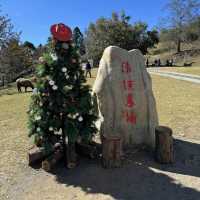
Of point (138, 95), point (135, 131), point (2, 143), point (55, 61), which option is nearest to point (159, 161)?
point (135, 131)

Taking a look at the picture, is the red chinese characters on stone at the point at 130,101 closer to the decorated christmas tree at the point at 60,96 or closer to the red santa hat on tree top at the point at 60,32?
the decorated christmas tree at the point at 60,96

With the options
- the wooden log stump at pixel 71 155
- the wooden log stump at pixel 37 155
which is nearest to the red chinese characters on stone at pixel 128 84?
the wooden log stump at pixel 71 155

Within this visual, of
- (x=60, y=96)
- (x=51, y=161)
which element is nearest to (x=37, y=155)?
(x=51, y=161)

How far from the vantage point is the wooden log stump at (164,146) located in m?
6.31

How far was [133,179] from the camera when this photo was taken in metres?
5.77

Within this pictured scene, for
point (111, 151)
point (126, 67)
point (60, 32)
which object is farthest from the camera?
point (126, 67)

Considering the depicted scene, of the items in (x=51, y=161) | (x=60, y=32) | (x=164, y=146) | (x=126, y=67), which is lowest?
(x=51, y=161)

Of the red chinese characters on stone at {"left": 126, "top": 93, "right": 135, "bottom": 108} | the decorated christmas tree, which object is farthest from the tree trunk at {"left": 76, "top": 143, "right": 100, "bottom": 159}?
the red chinese characters on stone at {"left": 126, "top": 93, "right": 135, "bottom": 108}

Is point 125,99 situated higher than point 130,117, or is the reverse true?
point 125,99

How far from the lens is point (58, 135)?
6.19 meters

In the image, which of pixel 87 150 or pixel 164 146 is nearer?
pixel 164 146

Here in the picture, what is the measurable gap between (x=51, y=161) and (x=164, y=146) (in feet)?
7.20

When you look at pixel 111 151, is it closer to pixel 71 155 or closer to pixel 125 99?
pixel 71 155

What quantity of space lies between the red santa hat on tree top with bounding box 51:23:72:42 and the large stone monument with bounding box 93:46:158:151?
4.70 feet
